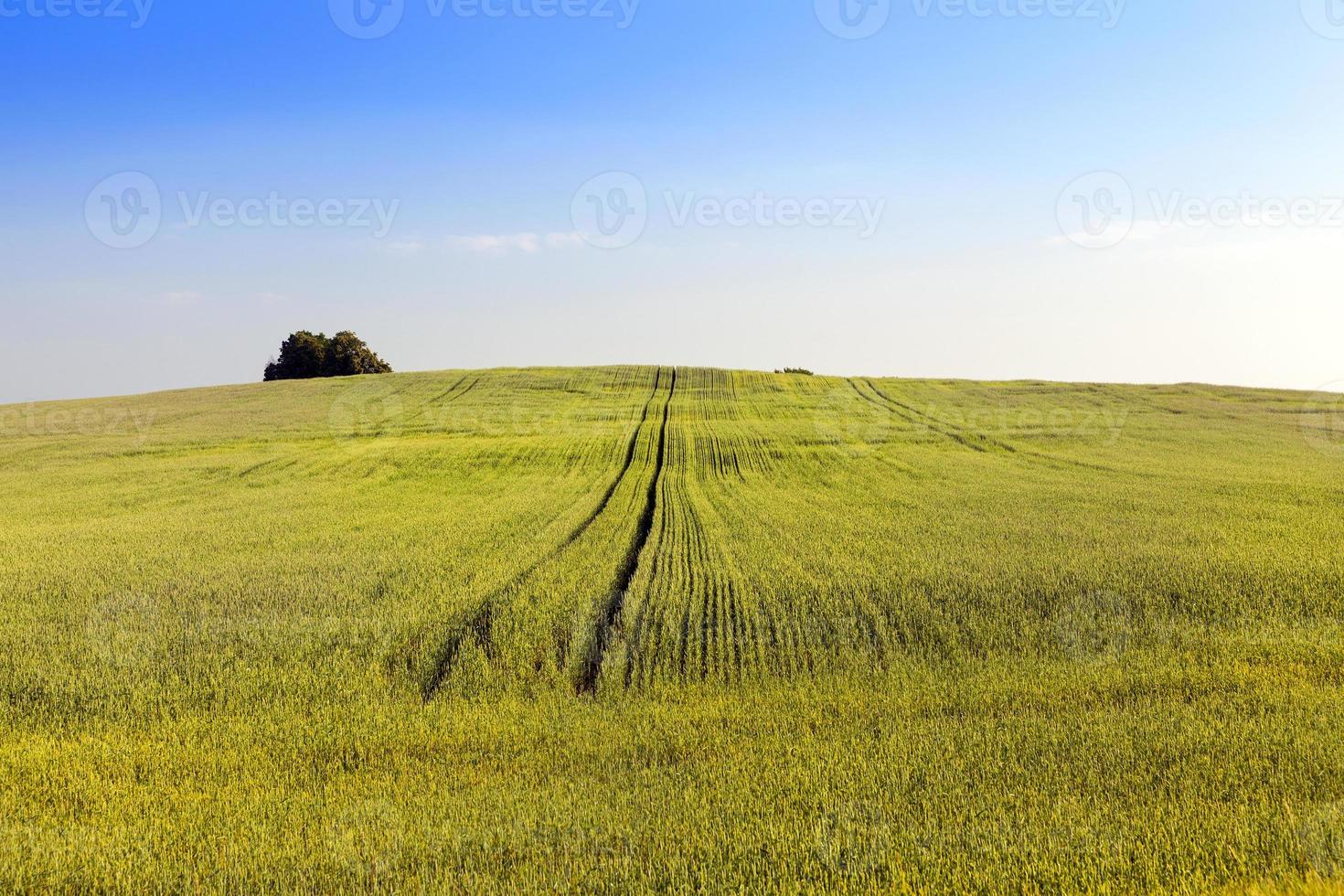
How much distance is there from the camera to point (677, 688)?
1098cm

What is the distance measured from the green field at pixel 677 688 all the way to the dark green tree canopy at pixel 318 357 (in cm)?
5382

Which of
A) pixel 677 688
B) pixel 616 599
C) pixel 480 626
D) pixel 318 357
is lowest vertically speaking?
pixel 677 688

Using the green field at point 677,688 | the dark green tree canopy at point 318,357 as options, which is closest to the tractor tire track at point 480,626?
the green field at point 677,688

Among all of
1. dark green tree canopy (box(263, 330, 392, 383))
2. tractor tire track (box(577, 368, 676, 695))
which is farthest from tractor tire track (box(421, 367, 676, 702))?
dark green tree canopy (box(263, 330, 392, 383))

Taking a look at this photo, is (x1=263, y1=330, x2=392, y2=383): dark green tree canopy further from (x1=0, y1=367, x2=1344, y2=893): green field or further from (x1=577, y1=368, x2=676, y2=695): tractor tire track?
(x1=577, y1=368, x2=676, y2=695): tractor tire track

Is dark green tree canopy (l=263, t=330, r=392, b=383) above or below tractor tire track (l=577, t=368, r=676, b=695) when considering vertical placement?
above

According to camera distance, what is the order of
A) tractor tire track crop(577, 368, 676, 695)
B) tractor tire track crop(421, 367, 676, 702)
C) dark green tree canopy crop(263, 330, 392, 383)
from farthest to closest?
dark green tree canopy crop(263, 330, 392, 383), tractor tire track crop(577, 368, 676, 695), tractor tire track crop(421, 367, 676, 702)

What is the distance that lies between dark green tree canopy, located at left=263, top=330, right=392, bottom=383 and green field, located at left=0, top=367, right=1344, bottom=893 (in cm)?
5382

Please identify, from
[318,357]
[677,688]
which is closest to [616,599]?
[677,688]

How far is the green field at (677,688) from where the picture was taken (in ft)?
21.7

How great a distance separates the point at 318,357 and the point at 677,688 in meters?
76.8

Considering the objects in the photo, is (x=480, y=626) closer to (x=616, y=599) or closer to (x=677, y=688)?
(x=616, y=599)

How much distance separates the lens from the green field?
6.61 meters

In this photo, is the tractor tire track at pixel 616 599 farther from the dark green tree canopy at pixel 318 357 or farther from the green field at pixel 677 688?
the dark green tree canopy at pixel 318 357
